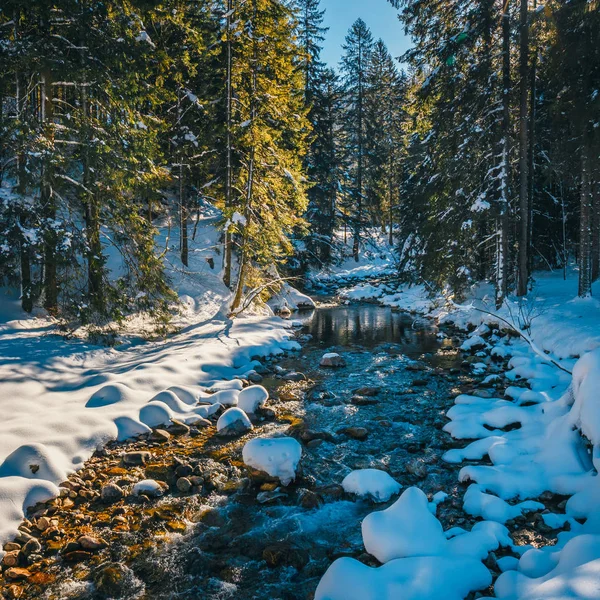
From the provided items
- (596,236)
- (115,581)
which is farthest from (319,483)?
(596,236)

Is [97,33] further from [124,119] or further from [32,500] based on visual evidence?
[32,500]

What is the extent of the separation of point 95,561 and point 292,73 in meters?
17.5

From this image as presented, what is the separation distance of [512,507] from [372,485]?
1.68 metres

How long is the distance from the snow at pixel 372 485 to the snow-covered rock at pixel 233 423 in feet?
7.82

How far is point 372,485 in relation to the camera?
5453 mm

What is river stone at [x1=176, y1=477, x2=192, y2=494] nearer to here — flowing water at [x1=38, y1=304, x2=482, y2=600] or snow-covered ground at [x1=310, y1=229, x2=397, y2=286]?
flowing water at [x1=38, y1=304, x2=482, y2=600]

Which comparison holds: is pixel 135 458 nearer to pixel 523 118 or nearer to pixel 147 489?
pixel 147 489

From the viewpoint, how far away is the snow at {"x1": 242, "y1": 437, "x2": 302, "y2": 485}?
18.8 feet

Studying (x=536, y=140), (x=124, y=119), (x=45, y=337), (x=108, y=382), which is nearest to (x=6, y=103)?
(x=124, y=119)

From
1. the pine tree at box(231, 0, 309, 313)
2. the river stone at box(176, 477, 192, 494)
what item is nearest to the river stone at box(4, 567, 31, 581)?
the river stone at box(176, 477, 192, 494)

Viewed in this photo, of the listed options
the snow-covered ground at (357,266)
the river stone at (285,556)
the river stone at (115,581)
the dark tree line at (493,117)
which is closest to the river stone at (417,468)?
the river stone at (285,556)

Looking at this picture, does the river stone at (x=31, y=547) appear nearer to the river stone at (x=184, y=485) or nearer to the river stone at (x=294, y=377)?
the river stone at (x=184, y=485)

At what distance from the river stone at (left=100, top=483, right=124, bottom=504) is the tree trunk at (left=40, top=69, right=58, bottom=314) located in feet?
16.3

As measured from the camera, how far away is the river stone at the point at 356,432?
7.13 metres
